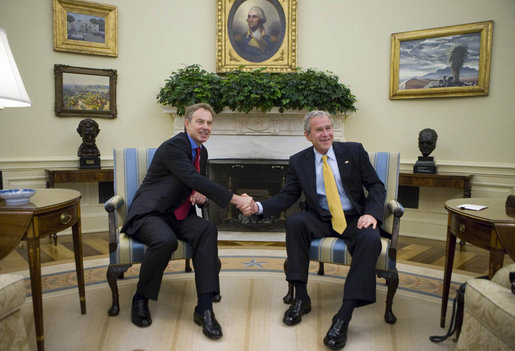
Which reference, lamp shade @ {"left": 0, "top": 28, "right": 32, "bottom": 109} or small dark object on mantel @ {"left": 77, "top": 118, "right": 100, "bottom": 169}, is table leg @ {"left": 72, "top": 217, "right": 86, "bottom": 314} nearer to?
lamp shade @ {"left": 0, "top": 28, "right": 32, "bottom": 109}

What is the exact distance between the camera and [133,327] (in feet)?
7.51

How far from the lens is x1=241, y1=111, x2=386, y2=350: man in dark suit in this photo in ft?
7.23

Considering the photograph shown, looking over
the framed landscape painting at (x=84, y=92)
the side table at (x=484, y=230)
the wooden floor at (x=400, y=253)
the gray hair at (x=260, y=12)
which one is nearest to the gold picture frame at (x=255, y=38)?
the gray hair at (x=260, y=12)

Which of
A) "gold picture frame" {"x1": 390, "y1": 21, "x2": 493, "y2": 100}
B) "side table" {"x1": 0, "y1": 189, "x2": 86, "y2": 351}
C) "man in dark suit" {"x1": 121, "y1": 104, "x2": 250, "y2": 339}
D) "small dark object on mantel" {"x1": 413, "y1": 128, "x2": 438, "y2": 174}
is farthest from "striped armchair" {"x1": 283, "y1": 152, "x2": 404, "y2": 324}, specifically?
"gold picture frame" {"x1": 390, "y1": 21, "x2": 493, "y2": 100}

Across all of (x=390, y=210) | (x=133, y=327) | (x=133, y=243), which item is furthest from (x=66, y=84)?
(x=390, y=210)

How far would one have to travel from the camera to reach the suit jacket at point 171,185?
8.11 ft

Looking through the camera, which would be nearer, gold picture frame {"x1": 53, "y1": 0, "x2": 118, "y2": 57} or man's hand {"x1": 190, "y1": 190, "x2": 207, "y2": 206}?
man's hand {"x1": 190, "y1": 190, "x2": 207, "y2": 206}

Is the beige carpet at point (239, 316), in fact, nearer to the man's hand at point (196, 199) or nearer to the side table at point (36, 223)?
the side table at point (36, 223)

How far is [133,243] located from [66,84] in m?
3.27

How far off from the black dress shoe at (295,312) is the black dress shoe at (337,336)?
0.28 m

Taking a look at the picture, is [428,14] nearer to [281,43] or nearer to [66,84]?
[281,43]

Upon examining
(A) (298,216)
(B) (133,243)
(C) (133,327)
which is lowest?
(C) (133,327)

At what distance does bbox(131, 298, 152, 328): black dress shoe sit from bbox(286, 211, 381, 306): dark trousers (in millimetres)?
936

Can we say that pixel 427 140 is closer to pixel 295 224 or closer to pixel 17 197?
pixel 295 224
